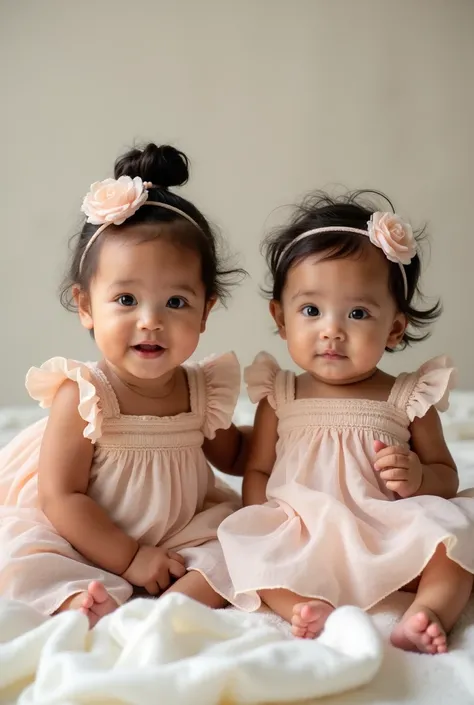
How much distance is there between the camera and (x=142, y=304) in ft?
3.64

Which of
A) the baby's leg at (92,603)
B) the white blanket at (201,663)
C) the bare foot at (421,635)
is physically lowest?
the baby's leg at (92,603)

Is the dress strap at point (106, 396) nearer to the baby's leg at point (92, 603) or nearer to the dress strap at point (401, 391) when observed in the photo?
the baby's leg at point (92, 603)

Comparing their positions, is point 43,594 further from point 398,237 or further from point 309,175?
point 309,175

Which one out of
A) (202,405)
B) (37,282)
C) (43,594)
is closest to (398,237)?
(202,405)

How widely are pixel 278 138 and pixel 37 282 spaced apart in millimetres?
777

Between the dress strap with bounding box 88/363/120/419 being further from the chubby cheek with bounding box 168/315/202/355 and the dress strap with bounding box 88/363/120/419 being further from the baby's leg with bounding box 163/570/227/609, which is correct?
the baby's leg with bounding box 163/570/227/609

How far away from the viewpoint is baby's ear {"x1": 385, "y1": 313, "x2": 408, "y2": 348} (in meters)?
1.22

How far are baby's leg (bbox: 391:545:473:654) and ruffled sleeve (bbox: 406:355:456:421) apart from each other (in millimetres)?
225

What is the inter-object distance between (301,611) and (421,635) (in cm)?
14

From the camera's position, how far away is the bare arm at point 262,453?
123cm

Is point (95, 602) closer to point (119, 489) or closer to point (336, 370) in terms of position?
point (119, 489)

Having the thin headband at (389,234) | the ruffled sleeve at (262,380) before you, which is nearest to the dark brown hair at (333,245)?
the thin headband at (389,234)

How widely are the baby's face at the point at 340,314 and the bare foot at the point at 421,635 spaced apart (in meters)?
0.38

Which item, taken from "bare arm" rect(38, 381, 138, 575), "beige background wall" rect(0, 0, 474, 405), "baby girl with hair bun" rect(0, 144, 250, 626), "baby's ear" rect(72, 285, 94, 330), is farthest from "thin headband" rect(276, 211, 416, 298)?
"beige background wall" rect(0, 0, 474, 405)
